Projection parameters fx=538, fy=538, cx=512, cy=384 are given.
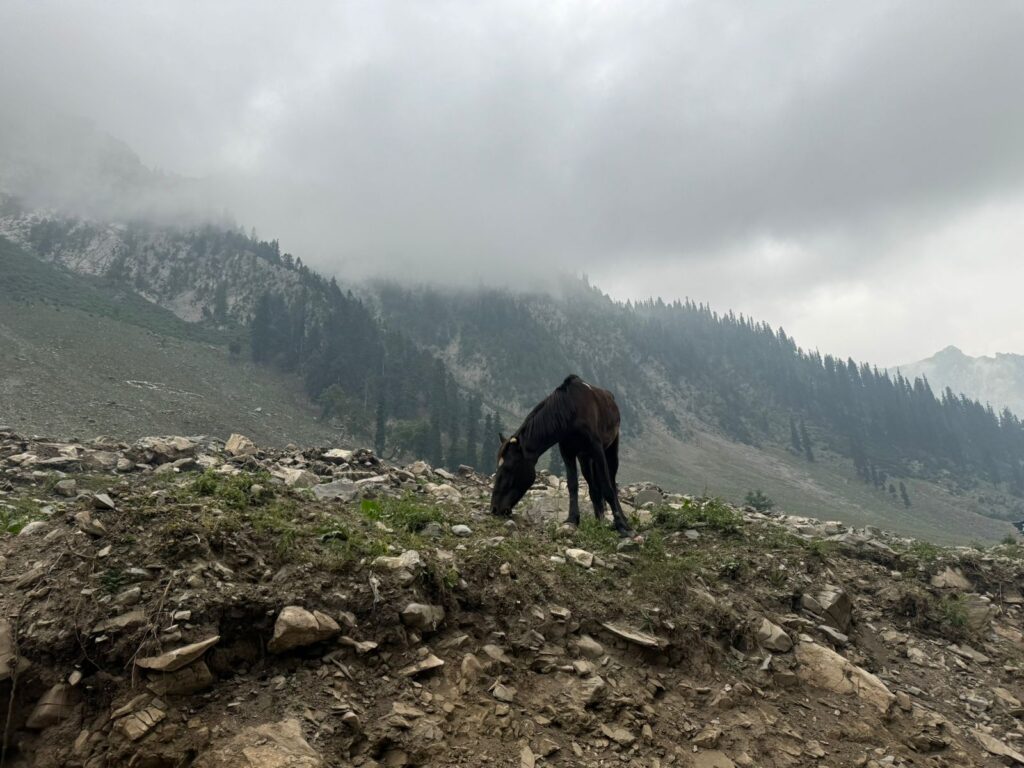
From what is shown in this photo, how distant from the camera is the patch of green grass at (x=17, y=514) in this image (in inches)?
253

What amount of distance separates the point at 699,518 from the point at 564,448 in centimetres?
250

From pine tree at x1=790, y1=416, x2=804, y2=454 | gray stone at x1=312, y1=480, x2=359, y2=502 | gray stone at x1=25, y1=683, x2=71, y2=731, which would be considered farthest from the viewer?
pine tree at x1=790, y1=416, x2=804, y2=454

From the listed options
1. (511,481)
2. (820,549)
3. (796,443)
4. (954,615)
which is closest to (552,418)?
(511,481)

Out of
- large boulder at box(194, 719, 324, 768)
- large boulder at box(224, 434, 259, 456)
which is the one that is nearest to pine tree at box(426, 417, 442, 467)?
large boulder at box(224, 434, 259, 456)

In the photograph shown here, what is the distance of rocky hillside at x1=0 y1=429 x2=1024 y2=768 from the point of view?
3467mm

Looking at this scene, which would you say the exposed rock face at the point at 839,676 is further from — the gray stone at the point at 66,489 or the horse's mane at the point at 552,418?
the gray stone at the point at 66,489

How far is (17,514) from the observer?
8227 mm

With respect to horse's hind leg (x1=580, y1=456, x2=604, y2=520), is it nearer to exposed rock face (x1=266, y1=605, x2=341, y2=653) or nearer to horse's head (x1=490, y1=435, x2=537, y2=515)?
horse's head (x1=490, y1=435, x2=537, y2=515)

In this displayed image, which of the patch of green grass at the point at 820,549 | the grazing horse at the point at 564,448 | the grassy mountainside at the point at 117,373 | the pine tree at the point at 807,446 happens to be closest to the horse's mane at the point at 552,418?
the grazing horse at the point at 564,448

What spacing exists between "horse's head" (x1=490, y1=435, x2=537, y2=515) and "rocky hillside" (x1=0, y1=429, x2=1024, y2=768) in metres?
2.17

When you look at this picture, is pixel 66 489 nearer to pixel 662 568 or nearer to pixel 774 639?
pixel 662 568

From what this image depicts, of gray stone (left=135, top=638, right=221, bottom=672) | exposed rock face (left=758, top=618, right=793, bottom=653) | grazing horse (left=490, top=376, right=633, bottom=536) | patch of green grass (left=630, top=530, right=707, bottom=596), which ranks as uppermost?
grazing horse (left=490, top=376, right=633, bottom=536)

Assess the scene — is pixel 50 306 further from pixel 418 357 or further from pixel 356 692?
pixel 356 692

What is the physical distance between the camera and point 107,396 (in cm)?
5512
